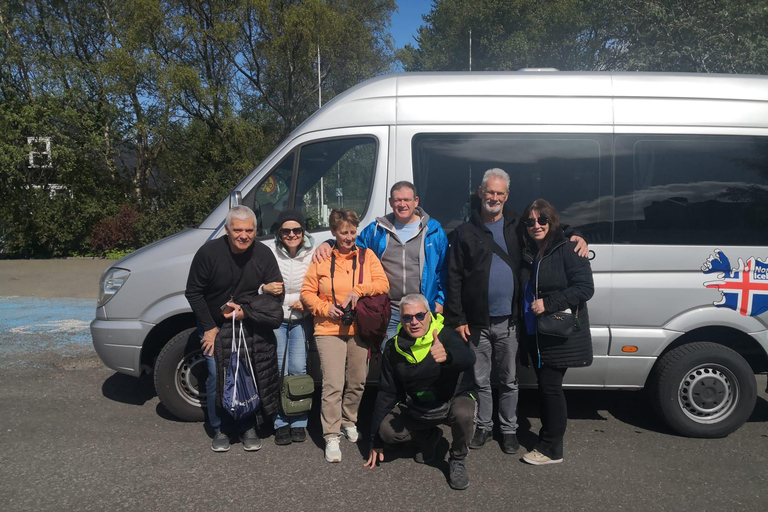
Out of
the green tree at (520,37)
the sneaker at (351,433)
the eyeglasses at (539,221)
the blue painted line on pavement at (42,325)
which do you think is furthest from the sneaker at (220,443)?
the green tree at (520,37)

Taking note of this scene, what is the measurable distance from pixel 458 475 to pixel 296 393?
1217 millimetres

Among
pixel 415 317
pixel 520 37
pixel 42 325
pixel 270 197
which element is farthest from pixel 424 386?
pixel 520 37

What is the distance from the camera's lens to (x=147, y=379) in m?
5.91

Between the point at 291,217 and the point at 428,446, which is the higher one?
the point at 291,217

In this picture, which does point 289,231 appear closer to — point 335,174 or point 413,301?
point 335,174

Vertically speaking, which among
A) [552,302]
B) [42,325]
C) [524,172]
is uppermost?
[524,172]

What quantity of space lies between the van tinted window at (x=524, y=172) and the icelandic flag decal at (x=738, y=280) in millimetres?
782

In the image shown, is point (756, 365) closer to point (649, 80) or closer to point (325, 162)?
point (649, 80)

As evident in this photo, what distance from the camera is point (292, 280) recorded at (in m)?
4.32

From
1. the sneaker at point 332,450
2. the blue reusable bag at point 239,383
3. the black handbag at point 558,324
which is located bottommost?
the sneaker at point 332,450

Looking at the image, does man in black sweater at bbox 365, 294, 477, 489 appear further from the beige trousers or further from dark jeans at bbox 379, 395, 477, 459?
the beige trousers

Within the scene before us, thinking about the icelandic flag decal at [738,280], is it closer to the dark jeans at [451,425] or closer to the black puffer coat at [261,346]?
the dark jeans at [451,425]

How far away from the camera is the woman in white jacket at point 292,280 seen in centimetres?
425

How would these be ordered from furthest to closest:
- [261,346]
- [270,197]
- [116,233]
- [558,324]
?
1. [116,233]
2. [270,197]
3. [261,346]
4. [558,324]
